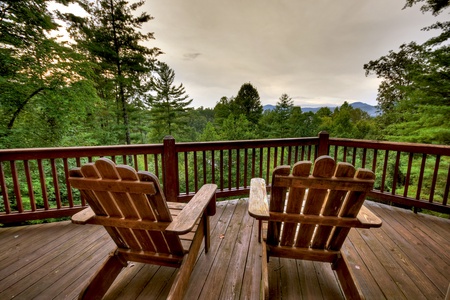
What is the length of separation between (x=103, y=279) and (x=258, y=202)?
47.7 inches

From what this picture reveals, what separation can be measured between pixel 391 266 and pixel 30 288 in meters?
2.96

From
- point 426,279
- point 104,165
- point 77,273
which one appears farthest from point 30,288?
point 426,279

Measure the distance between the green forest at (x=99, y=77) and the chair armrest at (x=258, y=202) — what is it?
545cm

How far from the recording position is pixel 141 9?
835 cm

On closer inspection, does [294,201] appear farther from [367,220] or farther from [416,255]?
[416,255]

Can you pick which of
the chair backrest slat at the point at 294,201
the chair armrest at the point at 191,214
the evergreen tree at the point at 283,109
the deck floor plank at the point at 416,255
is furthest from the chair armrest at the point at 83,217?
the evergreen tree at the point at 283,109

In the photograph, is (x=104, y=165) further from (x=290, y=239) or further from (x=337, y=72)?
(x=337, y=72)

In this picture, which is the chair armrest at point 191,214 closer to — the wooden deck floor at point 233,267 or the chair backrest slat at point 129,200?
the chair backrest slat at point 129,200

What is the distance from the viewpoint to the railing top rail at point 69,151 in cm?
199

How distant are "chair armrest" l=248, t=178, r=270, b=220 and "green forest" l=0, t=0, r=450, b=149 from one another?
545 cm

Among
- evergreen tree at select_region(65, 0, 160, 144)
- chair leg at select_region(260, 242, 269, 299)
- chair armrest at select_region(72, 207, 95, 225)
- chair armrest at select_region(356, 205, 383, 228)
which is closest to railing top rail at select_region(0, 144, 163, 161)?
chair armrest at select_region(72, 207, 95, 225)

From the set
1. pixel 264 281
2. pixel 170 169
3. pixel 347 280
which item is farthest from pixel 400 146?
pixel 170 169

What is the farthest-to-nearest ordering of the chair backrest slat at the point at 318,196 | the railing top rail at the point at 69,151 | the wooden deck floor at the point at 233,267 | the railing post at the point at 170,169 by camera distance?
1. the railing post at the point at 170,169
2. the railing top rail at the point at 69,151
3. the wooden deck floor at the point at 233,267
4. the chair backrest slat at the point at 318,196

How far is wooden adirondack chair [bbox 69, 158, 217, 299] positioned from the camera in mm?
999
